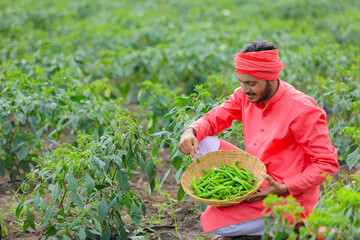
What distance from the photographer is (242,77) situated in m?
2.69

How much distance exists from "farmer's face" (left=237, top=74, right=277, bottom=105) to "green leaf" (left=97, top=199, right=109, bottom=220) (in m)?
1.07

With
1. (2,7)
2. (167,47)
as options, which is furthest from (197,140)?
(2,7)

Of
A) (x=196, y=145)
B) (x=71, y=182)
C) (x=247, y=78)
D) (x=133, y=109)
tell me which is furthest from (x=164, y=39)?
(x=71, y=182)

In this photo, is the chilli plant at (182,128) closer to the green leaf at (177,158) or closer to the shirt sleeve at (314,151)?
the green leaf at (177,158)

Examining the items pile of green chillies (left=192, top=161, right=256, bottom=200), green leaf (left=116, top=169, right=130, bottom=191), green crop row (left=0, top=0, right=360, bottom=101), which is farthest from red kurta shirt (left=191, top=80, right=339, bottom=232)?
green crop row (left=0, top=0, right=360, bottom=101)

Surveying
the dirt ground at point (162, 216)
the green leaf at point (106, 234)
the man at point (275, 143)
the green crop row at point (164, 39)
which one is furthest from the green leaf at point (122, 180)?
the green crop row at point (164, 39)

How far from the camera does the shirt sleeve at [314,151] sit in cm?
251

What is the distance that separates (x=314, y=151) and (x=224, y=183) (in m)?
0.54

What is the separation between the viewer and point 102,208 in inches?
108

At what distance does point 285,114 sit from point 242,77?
33 cm

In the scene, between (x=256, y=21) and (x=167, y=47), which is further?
(x=256, y=21)

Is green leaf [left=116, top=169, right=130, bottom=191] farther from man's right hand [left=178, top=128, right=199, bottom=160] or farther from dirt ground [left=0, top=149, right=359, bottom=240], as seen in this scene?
dirt ground [left=0, top=149, right=359, bottom=240]

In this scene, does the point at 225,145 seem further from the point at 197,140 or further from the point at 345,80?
the point at 345,80

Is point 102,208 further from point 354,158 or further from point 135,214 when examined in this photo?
point 354,158
